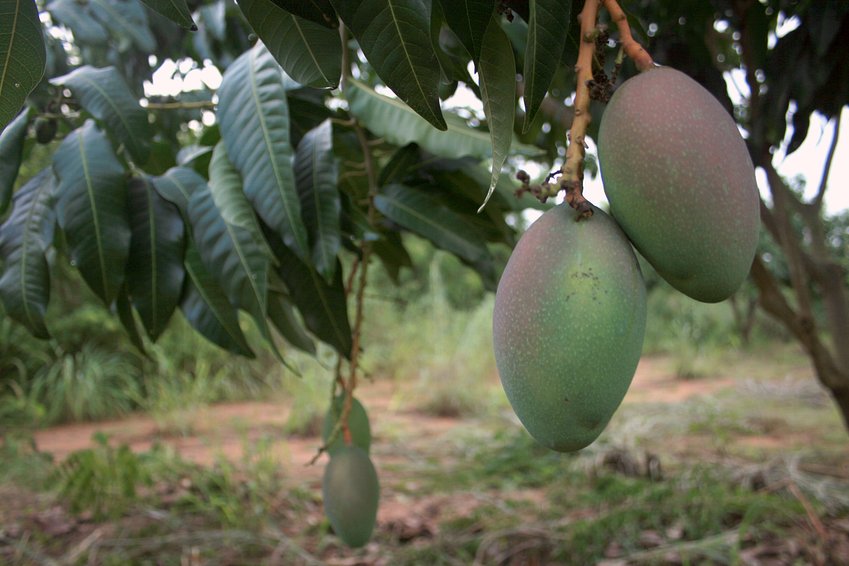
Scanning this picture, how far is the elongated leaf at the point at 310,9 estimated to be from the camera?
21.1 inches

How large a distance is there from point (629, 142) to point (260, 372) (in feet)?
21.1

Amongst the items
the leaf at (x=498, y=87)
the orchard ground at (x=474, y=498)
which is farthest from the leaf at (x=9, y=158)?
the orchard ground at (x=474, y=498)

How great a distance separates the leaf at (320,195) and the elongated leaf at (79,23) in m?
0.78

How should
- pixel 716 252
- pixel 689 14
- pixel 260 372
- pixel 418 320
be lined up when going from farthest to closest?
pixel 418 320
pixel 260 372
pixel 689 14
pixel 716 252

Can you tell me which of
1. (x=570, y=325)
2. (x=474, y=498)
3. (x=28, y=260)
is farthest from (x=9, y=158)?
(x=474, y=498)

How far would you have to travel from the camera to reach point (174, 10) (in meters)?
0.51

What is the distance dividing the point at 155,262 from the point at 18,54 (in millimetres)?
472

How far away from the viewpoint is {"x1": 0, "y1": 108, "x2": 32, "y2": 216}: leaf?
94 cm

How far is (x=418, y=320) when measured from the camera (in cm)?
828

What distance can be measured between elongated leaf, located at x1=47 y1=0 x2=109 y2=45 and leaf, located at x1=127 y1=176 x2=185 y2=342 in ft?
2.36

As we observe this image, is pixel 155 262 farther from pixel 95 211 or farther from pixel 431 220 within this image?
pixel 431 220

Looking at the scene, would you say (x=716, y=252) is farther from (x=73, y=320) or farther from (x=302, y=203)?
(x=73, y=320)

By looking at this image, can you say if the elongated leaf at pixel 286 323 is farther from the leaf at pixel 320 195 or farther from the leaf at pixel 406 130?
the leaf at pixel 406 130

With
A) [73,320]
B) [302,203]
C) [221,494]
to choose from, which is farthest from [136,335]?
[73,320]
